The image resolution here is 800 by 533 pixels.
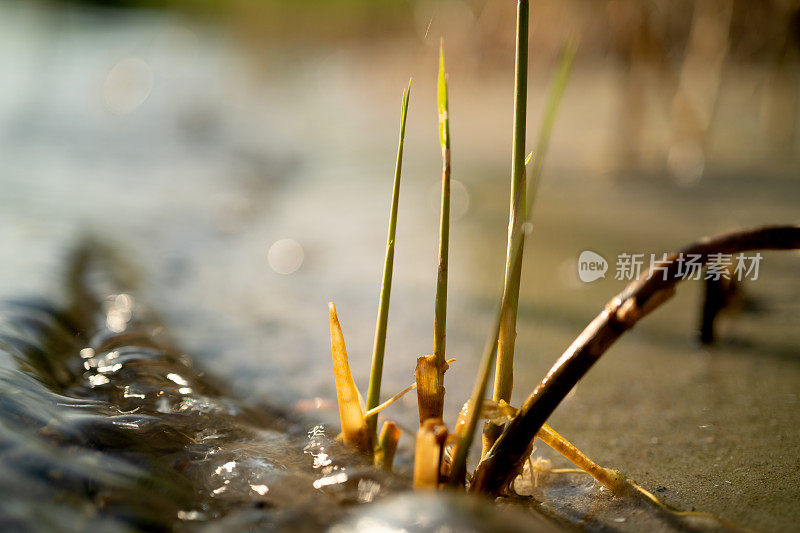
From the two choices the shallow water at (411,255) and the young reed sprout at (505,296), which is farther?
the shallow water at (411,255)

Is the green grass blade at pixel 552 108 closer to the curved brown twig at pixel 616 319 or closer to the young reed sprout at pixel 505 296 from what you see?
the young reed sprout at pixel 505 296

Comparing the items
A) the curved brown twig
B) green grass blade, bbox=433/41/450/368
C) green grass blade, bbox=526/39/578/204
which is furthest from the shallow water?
green grass blade, bbox=526/39/578/204

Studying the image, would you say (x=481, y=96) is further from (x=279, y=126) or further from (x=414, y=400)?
(x=414, y=400)

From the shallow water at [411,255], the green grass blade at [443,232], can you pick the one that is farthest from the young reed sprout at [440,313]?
the shallow water at [411,255]

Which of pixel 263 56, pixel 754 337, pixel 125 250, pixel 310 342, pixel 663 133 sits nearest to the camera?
pixel 754 337

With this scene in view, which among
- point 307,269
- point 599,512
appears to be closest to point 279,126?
point 307,269

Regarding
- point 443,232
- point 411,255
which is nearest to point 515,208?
point 443,232

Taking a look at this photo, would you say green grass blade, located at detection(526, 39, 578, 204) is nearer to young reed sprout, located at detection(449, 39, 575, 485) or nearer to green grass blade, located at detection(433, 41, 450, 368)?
young reed sprout, located at detection(449, 39, 575, 485)

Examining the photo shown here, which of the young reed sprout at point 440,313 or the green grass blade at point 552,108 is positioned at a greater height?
the green grass blade at point 552,108
